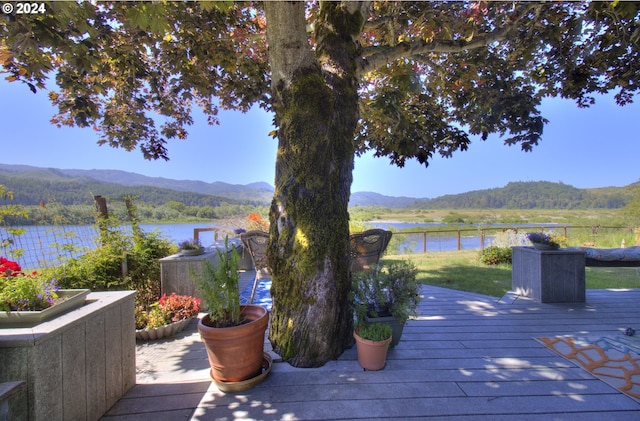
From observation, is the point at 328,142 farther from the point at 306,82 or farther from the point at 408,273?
the point at 408,273

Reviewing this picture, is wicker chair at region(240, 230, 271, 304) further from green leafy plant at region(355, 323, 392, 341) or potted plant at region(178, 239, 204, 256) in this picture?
green leafy plant at region(355, 323, 392, 341)

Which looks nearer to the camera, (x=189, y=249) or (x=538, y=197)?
(x=189, y=249)

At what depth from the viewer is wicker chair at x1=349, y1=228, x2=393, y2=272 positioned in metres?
4.30

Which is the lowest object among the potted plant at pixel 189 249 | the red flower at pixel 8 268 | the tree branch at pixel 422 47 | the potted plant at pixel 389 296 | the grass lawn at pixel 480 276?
the grass lawn at pixel 480 276

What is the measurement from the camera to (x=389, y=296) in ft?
8.93

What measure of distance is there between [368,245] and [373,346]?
216 cm

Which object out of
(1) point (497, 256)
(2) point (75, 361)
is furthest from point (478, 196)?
(2) point (75, 361)

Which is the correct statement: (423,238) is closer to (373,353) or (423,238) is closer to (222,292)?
(373,353)

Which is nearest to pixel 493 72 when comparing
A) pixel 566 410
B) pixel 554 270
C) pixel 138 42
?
pixel 554 270

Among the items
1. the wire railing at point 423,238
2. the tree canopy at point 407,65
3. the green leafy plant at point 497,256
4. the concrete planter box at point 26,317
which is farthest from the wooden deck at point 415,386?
the green leafy plant at point 497,256

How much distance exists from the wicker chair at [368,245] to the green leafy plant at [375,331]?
1807 mm

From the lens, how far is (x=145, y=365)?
8.43ft

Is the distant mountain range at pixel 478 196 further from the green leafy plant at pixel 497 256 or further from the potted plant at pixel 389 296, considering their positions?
the potted plant at pixel 389 296

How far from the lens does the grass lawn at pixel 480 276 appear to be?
5484 mm
